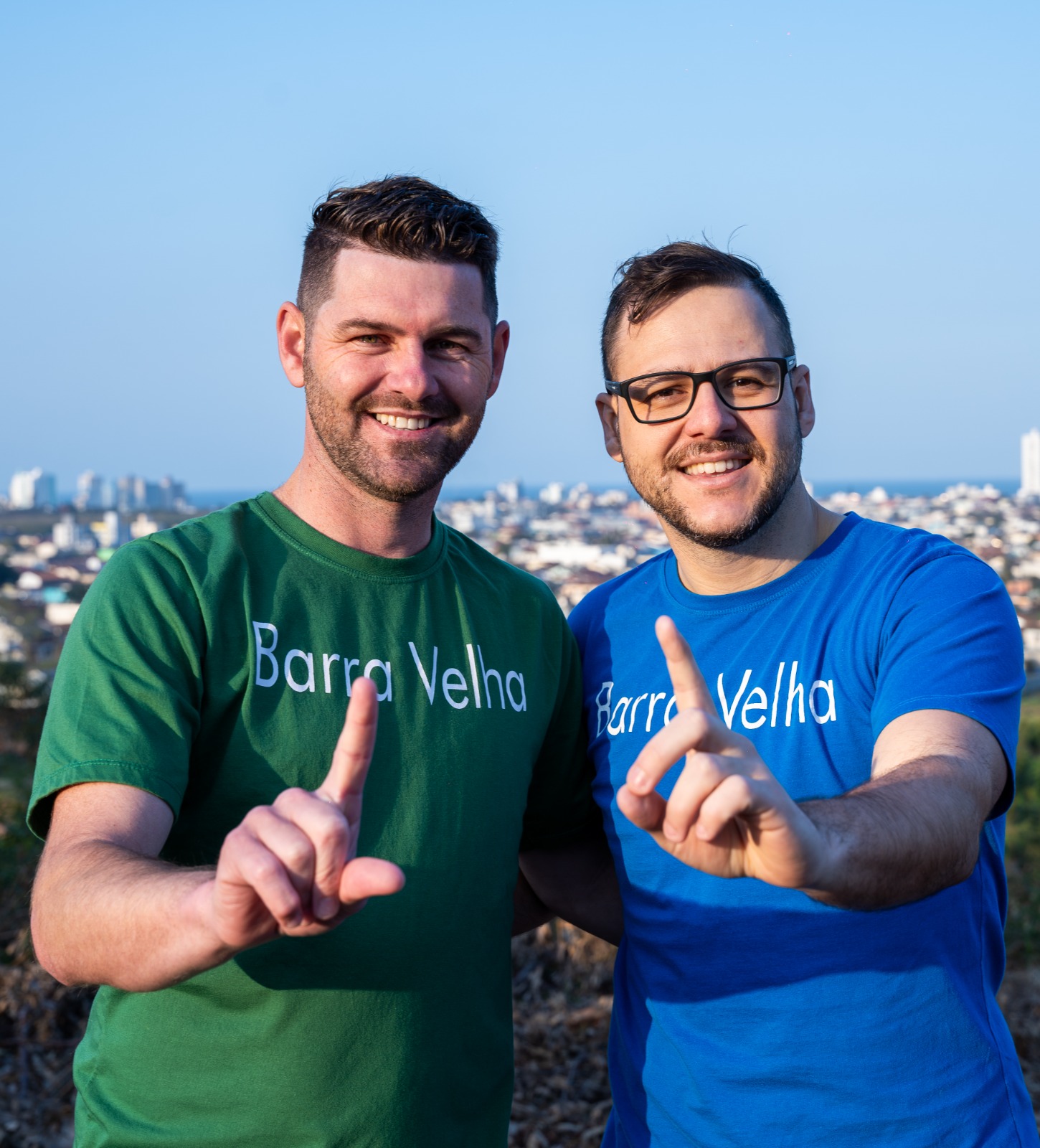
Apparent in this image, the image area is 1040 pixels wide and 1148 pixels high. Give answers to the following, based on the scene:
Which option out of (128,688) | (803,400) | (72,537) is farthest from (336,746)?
(72,537)

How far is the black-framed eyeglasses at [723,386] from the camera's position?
3.04 metres

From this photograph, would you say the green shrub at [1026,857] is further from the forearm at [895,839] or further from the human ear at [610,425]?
the forearm at [895,839]

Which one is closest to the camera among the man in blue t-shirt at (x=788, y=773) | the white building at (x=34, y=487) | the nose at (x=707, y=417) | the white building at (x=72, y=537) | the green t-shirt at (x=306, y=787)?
the man in blue t-shirt at (x=788, y=773)

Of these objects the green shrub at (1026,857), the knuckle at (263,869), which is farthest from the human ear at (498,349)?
the green shrub at (1026,857)

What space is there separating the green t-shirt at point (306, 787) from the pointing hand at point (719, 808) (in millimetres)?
924

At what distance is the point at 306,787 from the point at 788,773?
1190 mm

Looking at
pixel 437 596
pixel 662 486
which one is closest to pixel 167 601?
pixel 437 596

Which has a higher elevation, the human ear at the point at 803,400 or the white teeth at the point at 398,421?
the human ear at the point at 803,400

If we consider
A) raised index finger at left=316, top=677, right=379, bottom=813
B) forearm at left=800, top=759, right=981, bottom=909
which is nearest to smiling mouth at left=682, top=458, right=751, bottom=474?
forearm at left=800, top=759, right=981, bottom=909

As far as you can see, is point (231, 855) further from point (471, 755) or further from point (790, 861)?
point (471, 755)

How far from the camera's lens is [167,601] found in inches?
98.6

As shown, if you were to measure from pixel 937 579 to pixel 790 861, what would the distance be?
1.11m

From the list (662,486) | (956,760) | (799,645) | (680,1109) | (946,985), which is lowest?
(680,1109)

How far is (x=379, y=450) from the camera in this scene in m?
2.88
